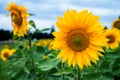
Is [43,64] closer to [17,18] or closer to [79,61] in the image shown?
[79,61]

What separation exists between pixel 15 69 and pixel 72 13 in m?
2.12

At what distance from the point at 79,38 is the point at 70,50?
10cm

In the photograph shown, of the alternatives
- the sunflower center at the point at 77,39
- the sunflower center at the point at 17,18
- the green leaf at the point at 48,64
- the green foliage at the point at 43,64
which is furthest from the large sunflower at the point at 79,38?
the sunflower center at the point at 17,18

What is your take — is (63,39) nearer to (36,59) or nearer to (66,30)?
(66,30)

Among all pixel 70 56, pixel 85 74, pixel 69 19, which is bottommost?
pixel 85 74

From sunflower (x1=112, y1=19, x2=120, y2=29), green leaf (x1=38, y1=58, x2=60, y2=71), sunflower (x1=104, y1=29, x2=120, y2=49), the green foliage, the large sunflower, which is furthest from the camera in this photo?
sunflower (x1=112, y1=19, x2=120, y2=29)

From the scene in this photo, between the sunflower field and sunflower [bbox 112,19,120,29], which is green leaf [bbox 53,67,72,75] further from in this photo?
sunflower [bbox 112,19,120,29]

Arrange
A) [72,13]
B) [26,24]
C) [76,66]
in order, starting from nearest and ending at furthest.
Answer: [72,13], [76,66], [26,24]

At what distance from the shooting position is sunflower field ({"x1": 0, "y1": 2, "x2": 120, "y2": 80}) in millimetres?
2957

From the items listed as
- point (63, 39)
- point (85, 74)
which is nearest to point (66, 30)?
point (63, 39)

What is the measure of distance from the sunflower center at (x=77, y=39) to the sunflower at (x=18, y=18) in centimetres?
178

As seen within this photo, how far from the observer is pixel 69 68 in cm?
308

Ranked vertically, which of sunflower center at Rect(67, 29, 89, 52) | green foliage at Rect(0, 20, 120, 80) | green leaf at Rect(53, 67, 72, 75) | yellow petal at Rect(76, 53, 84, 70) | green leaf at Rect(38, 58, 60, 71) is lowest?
green foliage at Rect(0, 20, 120, 80)

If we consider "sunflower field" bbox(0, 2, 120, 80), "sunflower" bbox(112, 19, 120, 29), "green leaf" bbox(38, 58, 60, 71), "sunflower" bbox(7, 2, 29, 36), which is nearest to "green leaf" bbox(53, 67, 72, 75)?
"sunflower field" bbox(0, 2, 120, 80)
